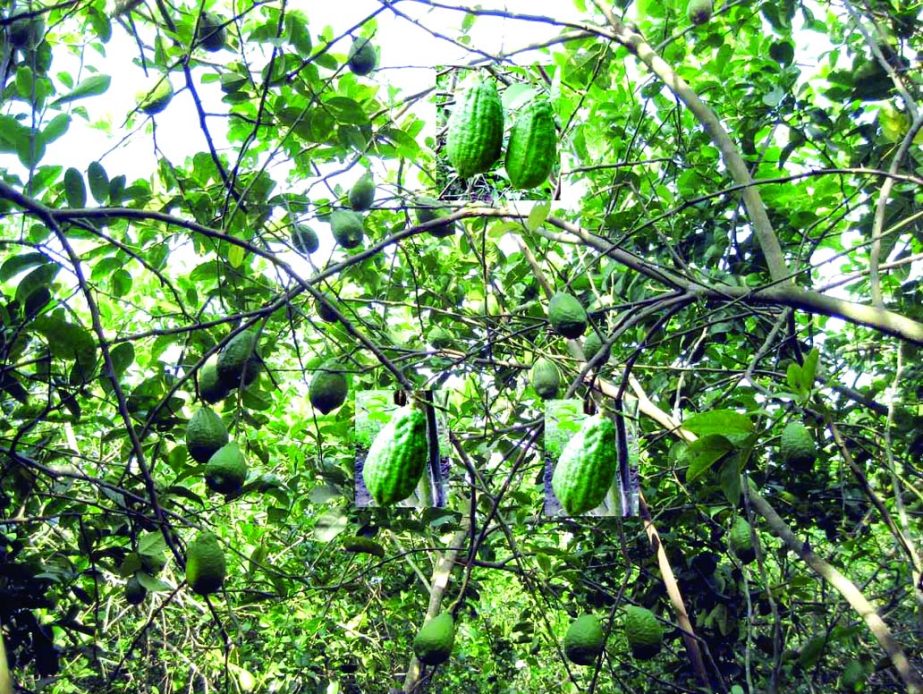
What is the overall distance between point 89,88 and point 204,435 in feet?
2.21

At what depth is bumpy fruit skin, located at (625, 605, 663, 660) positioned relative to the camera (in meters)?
→ 1.88

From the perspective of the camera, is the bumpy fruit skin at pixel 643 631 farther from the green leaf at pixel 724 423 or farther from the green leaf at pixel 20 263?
the green leaf at pixel 20 263

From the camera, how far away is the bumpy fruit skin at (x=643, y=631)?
74.1 inches

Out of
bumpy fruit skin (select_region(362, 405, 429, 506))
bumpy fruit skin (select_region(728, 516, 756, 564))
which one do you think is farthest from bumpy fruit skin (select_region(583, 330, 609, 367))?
bumpy fruit skin (select_region(362, 405, 429, 506))

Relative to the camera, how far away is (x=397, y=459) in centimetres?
108

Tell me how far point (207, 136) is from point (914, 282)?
216 cm

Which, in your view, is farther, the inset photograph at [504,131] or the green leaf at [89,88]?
the green leaf at [89,88]

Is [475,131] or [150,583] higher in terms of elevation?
[475,131]

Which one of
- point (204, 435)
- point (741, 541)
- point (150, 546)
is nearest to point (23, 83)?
point (204, 435)

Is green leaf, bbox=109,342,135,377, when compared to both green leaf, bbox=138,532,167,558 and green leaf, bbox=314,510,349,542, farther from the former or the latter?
green leaf, bbox=314,510,349,542

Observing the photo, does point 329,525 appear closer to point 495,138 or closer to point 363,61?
point 363,61

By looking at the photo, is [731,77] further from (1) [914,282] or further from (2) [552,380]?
(2) [552,380]

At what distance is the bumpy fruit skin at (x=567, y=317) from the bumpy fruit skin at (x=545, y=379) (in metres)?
0.53

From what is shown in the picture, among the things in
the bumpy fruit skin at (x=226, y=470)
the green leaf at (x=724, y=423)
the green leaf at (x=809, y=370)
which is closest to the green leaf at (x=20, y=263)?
the bumpy fruit skin at (x=226, y=470)
